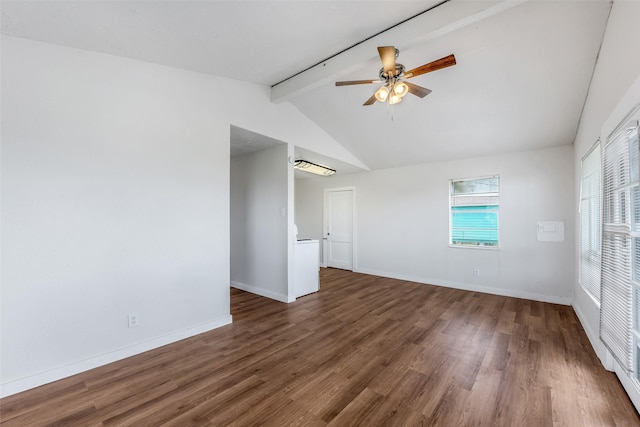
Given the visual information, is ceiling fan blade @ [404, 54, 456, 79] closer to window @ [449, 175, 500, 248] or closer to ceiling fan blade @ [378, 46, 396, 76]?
ceiling fan blade @ [378, 46, 396, 76]

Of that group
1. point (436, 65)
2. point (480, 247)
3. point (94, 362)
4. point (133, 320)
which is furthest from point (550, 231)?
point (94, 362)

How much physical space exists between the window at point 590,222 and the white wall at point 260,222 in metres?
3.63

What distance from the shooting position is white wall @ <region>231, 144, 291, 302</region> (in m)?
4.13

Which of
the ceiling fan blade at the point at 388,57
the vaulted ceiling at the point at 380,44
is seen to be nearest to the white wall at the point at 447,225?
the vaulted ceiling at the point at 380,44

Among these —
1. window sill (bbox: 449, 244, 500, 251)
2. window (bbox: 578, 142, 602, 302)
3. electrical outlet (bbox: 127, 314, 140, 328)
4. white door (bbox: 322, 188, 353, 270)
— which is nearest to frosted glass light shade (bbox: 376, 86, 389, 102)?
window (bbox: 578, 142, 602, 302)

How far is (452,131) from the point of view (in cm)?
409

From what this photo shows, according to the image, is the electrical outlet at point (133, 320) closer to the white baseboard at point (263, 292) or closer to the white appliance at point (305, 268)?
the white baseboard at point (263, 292)

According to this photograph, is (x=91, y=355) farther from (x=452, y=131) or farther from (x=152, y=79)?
(x=452, y=131)

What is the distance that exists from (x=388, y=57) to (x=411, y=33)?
0.39 meters

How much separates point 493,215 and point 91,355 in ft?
18.9

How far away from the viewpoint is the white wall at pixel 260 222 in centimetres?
413

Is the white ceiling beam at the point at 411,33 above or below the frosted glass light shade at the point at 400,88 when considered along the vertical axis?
above

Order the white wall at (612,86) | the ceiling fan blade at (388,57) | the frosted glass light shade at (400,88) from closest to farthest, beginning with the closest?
the white wall at (612,86) → the ceiling fan blade at (388,57) → the frosted glass light shade at (400,88)

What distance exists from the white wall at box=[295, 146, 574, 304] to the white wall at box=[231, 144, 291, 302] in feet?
8.72
